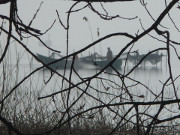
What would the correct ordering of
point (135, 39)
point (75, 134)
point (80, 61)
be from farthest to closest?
point (80, 61), point (75, 134), point (135, 39)

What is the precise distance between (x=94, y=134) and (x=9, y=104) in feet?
2.32

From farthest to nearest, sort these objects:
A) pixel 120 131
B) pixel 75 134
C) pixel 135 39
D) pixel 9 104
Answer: pixel 9 104
pixel 75 134
pixel 120 131
pixel 135 39

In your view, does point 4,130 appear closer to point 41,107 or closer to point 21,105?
point 41,107

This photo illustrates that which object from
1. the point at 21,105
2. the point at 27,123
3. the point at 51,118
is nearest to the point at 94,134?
the point at 51,118

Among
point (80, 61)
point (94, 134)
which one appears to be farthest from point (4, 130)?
point (80, 61)

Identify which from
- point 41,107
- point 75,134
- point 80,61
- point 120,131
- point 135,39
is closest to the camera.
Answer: point 135,39

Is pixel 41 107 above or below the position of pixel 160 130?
above

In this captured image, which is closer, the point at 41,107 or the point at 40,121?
the point at 40,121

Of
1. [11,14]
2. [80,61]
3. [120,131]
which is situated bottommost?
[120,131]

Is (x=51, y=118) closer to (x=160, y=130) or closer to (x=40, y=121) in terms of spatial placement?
(x=40, y=121)

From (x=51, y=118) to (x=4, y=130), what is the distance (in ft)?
1.12

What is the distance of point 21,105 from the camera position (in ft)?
7.94

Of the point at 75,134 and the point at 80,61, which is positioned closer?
the point at 75,134

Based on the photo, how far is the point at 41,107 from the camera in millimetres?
2213
